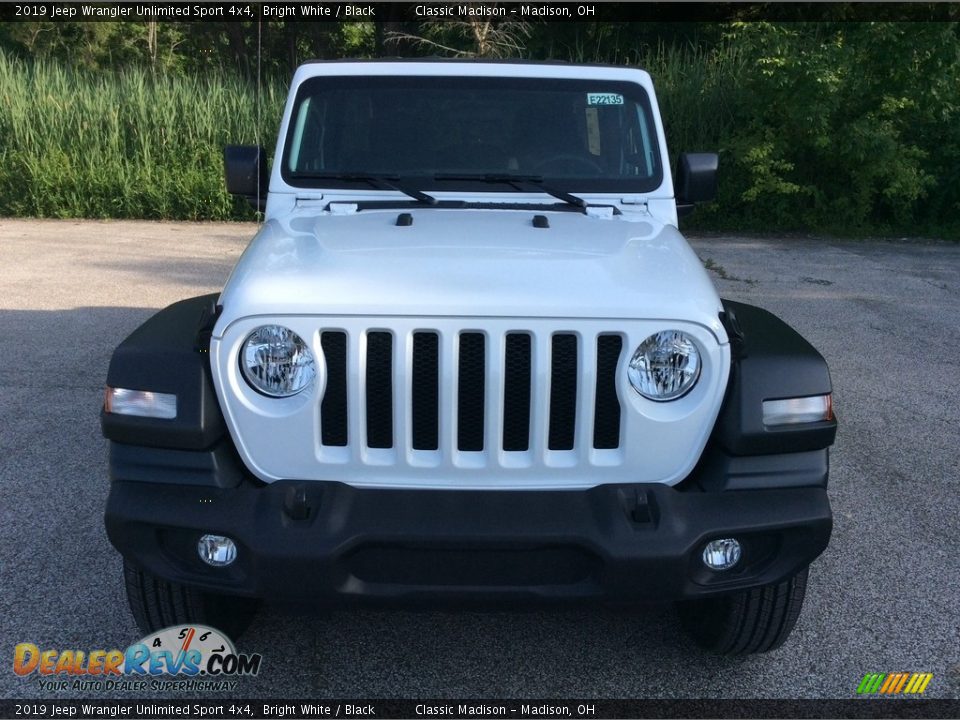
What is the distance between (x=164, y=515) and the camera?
8.27 ft

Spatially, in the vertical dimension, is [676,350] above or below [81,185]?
above

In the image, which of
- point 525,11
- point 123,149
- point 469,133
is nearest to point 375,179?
point 469,133

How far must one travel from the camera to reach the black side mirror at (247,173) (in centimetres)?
411

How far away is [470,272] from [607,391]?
1.70ft

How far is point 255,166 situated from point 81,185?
38.3ft

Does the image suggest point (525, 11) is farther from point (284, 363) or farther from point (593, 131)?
point (284, 363)

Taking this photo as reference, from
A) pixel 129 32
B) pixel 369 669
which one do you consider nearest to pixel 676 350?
pixel 369 669

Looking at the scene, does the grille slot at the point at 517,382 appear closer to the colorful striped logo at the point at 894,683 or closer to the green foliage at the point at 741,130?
the colorful striped logo at the point at 894,683

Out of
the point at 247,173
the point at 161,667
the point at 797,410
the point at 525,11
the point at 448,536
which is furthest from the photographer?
the point at 525,11

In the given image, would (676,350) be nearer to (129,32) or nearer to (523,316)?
(523,316)

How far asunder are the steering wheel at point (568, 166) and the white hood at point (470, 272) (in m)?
0.58

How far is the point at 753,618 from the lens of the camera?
9.80 ft

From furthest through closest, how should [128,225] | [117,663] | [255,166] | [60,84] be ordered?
[60,84] < [128,225] < [255,166] < [117,663]

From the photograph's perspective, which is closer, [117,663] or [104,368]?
[117,663]
